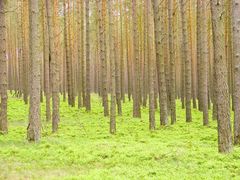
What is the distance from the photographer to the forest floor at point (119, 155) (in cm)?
830

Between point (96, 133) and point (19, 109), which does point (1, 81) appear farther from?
point (19, 109)

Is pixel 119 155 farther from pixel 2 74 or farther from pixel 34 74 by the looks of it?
pixel 2 74

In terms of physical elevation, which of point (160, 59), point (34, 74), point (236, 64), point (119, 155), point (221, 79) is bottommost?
point (119, 155)

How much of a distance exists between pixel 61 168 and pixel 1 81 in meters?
6.28

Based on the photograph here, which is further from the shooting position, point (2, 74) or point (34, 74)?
point (2, 74)

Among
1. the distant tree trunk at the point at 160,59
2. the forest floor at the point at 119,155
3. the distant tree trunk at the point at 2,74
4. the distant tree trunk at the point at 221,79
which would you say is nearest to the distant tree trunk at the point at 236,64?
the forest floor at the point at 119,155

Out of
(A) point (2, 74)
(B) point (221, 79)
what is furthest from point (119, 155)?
(A) point (2, 74)

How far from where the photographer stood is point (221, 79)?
9734 millimetres

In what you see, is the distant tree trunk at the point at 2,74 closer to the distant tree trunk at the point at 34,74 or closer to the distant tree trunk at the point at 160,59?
the distant tree trunk at the point at 34,74

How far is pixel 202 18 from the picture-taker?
17.0 meters

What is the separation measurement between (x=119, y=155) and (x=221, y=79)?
3.14 m

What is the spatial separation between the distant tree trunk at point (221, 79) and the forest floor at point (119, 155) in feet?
1.54

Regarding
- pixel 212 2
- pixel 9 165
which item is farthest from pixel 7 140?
pixel 212 2

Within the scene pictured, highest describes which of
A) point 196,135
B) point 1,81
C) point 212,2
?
point 212,2
